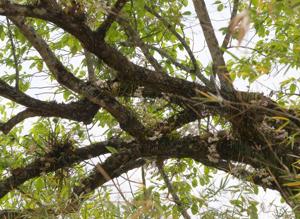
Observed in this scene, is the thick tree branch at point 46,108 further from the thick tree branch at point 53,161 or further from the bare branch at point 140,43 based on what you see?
the bare branch at point 140,43

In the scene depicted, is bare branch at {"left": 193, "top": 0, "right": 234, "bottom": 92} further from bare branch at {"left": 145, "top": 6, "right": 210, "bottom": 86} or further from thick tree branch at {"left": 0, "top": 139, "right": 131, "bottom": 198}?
thick tree branch at {"left": 0, "top": 139, "right": 131, "bottom": 198}

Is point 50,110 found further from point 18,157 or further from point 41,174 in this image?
point 18,157

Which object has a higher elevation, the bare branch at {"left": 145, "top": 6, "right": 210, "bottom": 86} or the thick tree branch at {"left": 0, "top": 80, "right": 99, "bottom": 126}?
the bare branch at {"left": 145, "top": 6, "right": 210, "bottom": 86}

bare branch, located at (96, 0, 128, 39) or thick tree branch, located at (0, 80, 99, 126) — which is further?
thick tree branch, located at (0, 80, 99, 126)

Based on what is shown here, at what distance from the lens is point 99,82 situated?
13.0 feet

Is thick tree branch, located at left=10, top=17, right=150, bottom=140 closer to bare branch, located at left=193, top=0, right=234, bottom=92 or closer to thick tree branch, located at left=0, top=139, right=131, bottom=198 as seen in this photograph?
thick tree branch, located at left=0, top=139, right=131, bottom=198

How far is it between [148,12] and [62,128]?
1.18m

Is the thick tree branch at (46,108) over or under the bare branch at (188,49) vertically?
under

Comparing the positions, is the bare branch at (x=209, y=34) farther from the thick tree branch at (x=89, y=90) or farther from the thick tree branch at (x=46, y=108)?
the thick tree branch at (x=46, y=108)

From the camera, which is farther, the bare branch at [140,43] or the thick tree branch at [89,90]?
the bare branch at [140,43]

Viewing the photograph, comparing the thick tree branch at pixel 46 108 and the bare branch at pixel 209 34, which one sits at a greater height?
the bare branch at pixel 209 34

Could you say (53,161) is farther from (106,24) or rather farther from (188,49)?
(188,49)

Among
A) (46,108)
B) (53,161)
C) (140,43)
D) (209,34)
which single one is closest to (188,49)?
(209,34)

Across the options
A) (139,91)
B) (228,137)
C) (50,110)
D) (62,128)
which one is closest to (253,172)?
(228,137)
